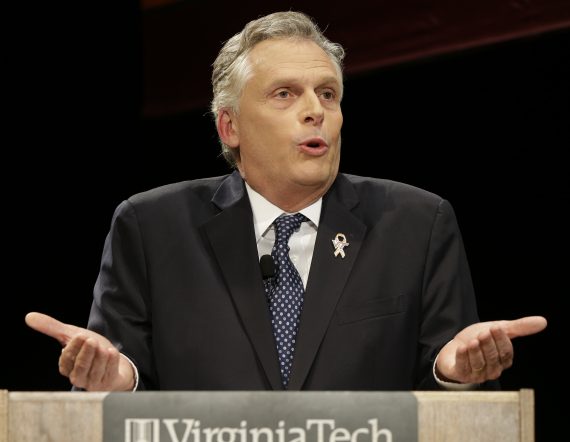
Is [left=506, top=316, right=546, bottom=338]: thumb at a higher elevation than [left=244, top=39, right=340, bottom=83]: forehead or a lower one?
lower

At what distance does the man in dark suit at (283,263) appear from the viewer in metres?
1.83

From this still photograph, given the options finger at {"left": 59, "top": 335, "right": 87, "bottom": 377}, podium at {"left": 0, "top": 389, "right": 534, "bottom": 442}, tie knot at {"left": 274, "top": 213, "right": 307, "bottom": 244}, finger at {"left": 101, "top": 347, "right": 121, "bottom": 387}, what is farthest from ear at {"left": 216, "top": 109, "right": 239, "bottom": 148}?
podium at {"left": 0, "top": 389, "right": 534, "bottom": 442}

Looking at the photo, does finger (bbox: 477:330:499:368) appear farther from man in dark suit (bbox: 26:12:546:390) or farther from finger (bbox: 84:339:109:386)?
finger (bbox: 84:339:109:386)

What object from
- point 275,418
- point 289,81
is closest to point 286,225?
point 289,81

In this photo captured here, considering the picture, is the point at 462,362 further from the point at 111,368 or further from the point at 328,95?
the point at 328,95

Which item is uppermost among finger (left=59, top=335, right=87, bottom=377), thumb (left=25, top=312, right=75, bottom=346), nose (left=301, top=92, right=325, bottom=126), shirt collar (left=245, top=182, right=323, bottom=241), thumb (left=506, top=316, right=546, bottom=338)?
nose (left=301, top=92, right=325, bottom=126)

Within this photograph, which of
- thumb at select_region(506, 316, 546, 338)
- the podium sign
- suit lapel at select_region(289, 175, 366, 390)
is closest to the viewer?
the podium sign

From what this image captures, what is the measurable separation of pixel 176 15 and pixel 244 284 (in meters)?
1.66

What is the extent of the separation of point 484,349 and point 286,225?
59 cm

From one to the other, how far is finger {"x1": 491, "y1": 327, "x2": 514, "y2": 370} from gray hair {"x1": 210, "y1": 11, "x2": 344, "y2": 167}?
0.80 metres

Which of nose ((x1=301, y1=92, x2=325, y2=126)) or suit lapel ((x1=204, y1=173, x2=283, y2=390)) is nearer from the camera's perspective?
suit lapel ((x1=204, y1=173, x2=283, y2=390))

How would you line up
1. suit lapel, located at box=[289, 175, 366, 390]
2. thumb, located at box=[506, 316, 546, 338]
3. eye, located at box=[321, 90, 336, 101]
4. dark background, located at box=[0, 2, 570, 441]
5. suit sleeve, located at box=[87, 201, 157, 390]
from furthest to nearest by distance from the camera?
1. dark background, located at box=[0, 2, 570, 441]
2. eye, located at box=[321, 90, 336, 101]
3. suit sleeve, located at box=[87, 201, 157, 390]
4. suit lapel, located at box=[289, 175, 366, 390]
5. thumb, located at box=[506, 316, 546, 338]

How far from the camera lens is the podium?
123cm

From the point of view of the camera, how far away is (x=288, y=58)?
2.00 meters
